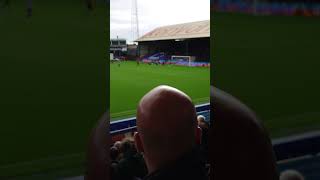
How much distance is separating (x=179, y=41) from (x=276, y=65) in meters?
1.00

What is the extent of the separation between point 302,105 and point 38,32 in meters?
1.80

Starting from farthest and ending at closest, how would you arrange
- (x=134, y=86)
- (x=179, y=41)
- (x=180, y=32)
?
(x=179, y=41), (x=180, y=32), (x=134, y=86)

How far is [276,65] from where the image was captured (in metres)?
2.81

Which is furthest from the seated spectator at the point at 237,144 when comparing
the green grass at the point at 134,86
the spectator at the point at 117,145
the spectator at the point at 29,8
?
the spectator at the point at 29,8

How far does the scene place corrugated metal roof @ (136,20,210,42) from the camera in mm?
2635

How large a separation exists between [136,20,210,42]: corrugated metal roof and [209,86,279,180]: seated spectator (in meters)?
0.54

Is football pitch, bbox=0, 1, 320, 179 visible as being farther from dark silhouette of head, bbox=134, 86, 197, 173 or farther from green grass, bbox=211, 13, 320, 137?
dark silhouette of head, bbox=134, 86, 197, 173

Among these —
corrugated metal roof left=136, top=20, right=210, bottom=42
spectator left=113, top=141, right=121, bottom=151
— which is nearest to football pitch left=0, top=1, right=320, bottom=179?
corrugated metal roof left=136, top=20, right=210, bottom=42

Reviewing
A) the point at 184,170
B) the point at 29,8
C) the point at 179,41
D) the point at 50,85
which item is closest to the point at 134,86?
the point at 50,85

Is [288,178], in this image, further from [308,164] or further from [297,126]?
[297,126]

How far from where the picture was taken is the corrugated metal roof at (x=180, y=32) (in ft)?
8.64

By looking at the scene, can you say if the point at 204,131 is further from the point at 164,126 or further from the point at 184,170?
the point at 184,170

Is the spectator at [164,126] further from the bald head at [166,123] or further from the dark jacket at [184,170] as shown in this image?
the dark jacket at [184,170]

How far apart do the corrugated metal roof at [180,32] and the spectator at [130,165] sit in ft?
2.81
